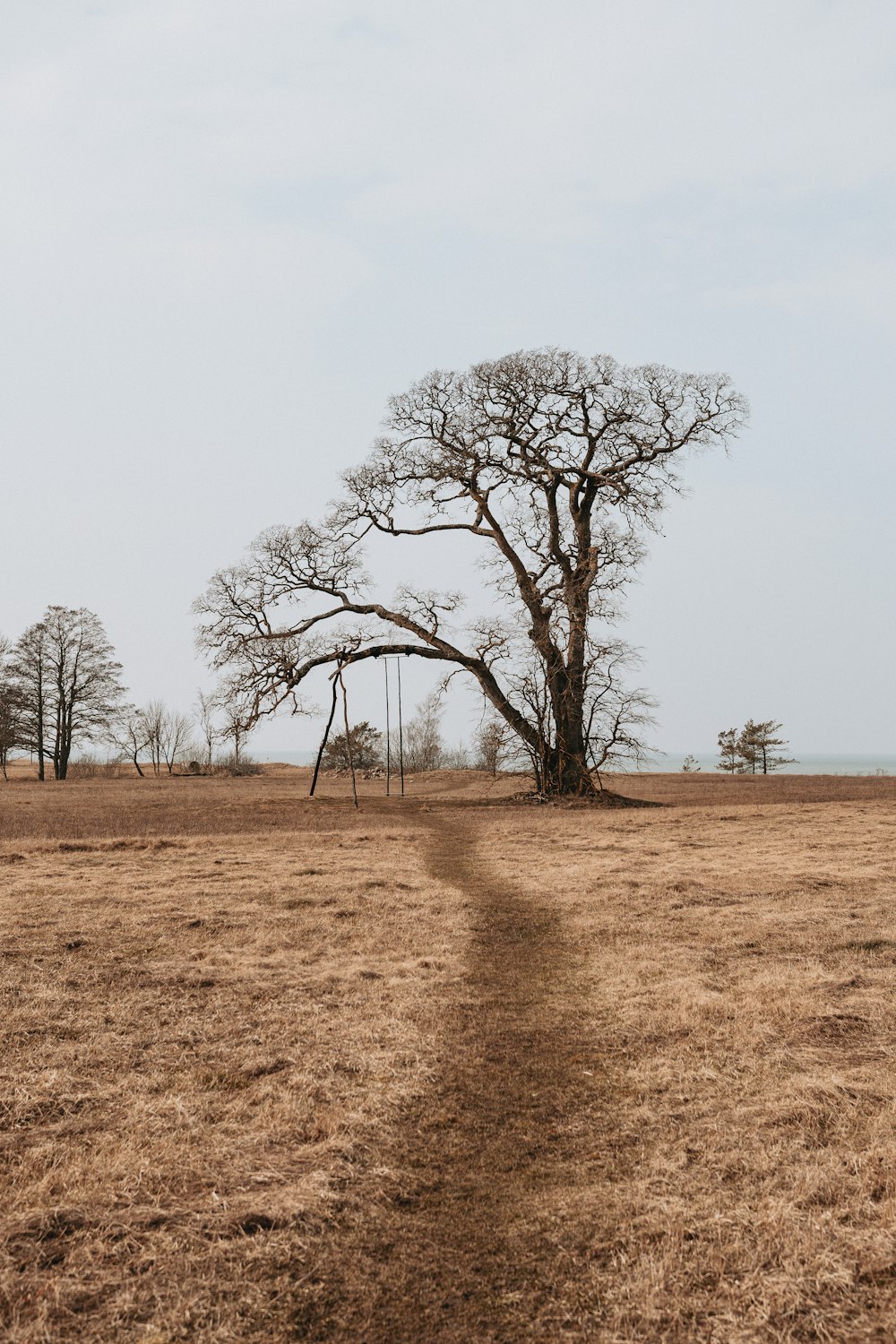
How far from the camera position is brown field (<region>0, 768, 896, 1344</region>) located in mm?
3271

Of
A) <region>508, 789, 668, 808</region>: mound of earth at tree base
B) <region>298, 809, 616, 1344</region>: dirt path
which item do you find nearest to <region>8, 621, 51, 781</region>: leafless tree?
<region>508, 789, 668, 808</region>: mound of earth at tree base

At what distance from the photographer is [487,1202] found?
3.96 metres

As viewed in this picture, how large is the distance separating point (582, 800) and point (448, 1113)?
71.4 ft

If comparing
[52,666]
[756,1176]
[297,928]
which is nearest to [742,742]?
[52,666]

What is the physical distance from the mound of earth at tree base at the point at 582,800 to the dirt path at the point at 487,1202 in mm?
18955

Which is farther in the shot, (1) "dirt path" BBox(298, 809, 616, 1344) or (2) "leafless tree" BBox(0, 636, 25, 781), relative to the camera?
(2) "leafless tree" BBox(0, 636, 25, 781)

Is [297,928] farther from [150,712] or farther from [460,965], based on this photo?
[150,712]

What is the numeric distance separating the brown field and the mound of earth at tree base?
14169mm

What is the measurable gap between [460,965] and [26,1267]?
495cm

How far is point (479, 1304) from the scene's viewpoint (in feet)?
10.7

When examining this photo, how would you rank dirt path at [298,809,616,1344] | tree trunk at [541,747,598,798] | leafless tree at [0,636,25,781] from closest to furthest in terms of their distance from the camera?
1. dirt path at [298,809,616,1344]
2. tree trunk at [541,747,598,798]
3. leafless tree at [0,636,25,781]

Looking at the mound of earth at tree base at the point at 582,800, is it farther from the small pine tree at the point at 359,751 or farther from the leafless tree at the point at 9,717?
the leafless tree at the point at 9,717

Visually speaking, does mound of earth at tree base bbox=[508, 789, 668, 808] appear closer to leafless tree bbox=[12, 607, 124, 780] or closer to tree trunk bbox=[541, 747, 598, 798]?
tree trunk bbox=[541, 747, 598, 798]

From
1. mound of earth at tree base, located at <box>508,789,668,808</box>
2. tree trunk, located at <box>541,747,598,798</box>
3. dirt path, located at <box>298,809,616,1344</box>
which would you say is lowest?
dirt path, located at <box>298,809,616,1344</box>
